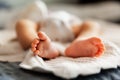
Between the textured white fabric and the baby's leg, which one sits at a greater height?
the baby's leg

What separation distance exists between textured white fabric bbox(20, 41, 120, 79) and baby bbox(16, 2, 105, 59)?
3 cm

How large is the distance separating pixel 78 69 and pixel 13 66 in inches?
11.8

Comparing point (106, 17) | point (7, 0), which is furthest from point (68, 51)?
point (7, 0)

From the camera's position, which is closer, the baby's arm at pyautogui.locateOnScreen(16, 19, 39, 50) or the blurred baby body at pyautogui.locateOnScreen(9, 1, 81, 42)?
the baby's arm at pyautogui.locateOnScreen(16, 19, 39, 50)

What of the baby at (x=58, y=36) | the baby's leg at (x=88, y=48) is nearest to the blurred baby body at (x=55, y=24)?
the baby at (x=58, y=36)

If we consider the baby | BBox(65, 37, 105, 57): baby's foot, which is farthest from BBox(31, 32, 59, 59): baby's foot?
BBox(65, 37, 105, 57): baby's foot

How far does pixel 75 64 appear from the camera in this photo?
2.85ft

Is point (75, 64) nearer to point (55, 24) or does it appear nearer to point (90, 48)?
point (90, 48)

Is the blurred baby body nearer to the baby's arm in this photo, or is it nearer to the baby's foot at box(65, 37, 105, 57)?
the baby's arm

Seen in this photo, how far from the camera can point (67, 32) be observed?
1.29m

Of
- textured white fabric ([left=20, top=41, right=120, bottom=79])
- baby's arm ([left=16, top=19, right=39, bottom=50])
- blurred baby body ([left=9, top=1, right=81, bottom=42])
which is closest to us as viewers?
textured white fabric ([left=20, top=41, right=120, bottom=79])

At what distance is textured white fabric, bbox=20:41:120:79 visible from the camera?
2.63 ft

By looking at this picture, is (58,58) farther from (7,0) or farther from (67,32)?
(7,0)

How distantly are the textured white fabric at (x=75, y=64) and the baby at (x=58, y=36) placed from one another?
0.03 m
